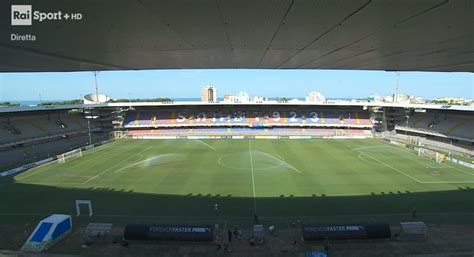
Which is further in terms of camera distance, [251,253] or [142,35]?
[251,253]

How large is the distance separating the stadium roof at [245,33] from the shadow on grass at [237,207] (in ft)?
38.8

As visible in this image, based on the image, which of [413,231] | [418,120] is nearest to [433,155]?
[418,120]

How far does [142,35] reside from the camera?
807cm

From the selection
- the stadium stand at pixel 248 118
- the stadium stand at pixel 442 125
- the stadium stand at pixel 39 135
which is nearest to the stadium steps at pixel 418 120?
the stadium stand at pixel 442 125

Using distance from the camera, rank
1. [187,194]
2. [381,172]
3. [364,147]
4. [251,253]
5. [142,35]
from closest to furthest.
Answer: [142,35] < [251,253] < [187,194] < [381,172] < [364,147]

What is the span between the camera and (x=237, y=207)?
2186cm

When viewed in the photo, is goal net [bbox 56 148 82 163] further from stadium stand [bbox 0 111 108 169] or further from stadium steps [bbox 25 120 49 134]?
stadium steps [bbox 25 120 49 134]

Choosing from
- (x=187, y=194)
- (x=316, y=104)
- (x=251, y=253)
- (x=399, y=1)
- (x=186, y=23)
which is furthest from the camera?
(x=316, y=104)

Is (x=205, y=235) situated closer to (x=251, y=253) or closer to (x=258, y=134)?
(x=251, y=253)

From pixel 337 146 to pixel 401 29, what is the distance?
43.6m

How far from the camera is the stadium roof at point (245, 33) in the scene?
5.87 metres

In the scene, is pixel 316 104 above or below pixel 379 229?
above

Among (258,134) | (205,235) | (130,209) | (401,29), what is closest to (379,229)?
(205,235)

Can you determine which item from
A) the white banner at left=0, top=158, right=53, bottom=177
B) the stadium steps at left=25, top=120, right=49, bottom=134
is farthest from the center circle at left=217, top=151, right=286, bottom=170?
the stadium steps at left=25, top=120, right=49, bottom=134
